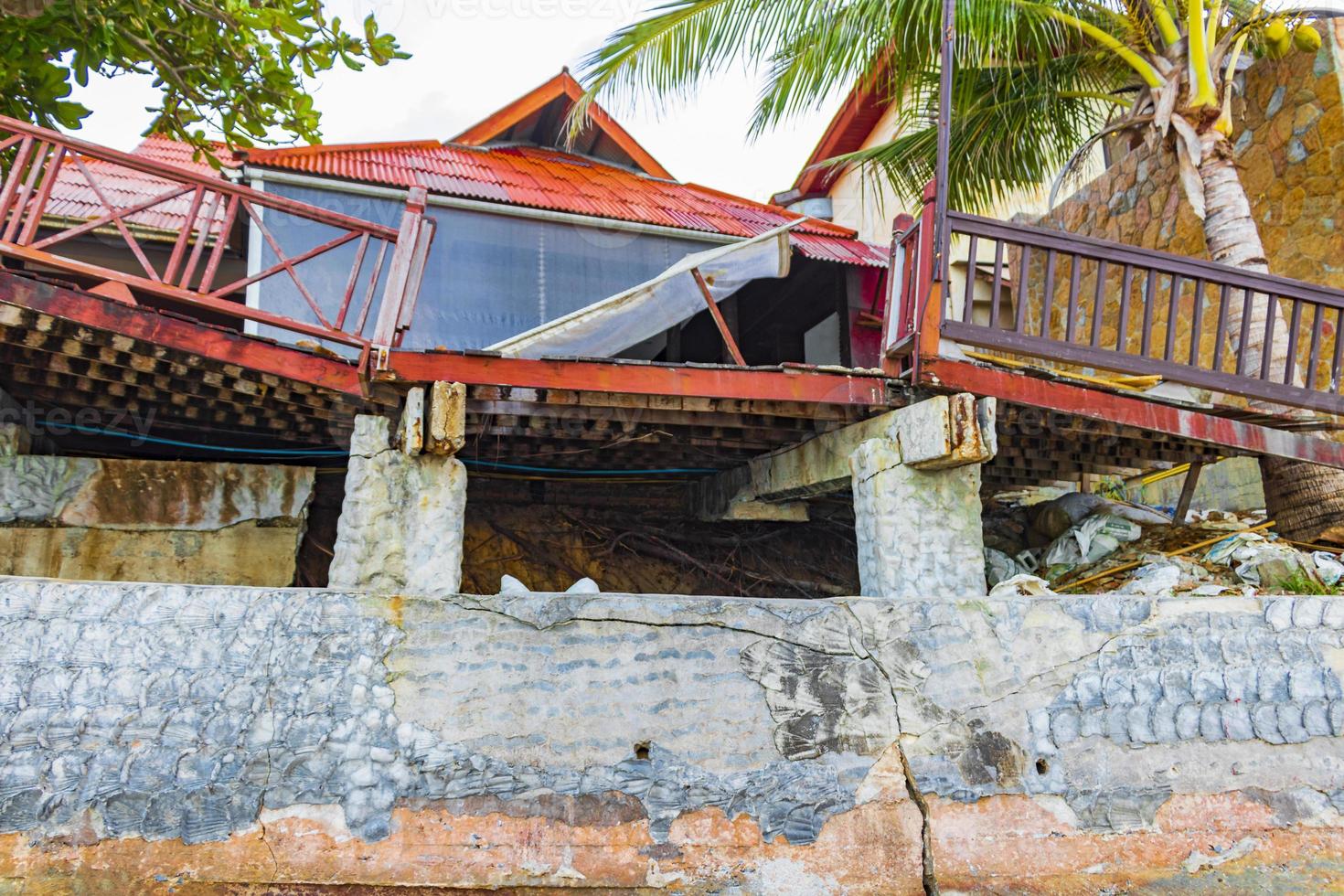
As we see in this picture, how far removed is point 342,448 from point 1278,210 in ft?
26.5

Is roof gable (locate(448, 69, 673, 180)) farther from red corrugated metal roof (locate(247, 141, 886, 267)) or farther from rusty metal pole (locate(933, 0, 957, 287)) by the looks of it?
rusty metal pole (locate(933, 0, 957, 287))

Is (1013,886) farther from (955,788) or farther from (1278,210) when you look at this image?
(1278,210)

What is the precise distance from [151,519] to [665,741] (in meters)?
4.29

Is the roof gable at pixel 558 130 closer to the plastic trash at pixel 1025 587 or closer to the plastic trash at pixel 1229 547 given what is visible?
the plastic trash at pixel 1025 587

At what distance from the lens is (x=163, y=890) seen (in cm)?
300

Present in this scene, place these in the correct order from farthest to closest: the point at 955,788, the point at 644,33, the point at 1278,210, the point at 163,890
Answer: the point at 1278,210
the point at 644,33
the point at 955,788
the point at 163,890

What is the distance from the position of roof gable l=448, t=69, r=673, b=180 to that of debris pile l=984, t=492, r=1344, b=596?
501 cm

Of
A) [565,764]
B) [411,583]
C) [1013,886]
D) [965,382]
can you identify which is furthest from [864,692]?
[411,583]

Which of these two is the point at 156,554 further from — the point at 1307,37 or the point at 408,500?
the point at 1307,37

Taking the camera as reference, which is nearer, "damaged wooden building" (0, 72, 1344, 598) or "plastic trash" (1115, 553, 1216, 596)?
"damaged wooden building" (0, 72, 1344, 598)

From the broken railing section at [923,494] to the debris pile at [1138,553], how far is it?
1.08 ft

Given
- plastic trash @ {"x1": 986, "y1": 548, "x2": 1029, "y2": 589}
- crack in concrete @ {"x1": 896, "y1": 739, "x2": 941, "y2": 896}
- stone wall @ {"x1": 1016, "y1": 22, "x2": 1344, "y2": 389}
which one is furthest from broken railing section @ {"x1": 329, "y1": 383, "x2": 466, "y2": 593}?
stone wall @ {"x1": 1016, "y1": 22, "x2": 1344, "y2": 389}

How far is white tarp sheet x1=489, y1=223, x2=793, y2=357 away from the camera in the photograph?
5.54 metres

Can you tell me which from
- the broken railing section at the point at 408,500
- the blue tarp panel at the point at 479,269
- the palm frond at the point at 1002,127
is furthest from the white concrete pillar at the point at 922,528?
the palm frond at the point at 1002,127
